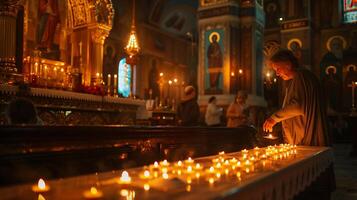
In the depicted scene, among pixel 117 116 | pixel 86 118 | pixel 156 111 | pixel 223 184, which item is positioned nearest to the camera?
pixel 223 184

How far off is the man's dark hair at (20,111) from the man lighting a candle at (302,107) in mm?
2618

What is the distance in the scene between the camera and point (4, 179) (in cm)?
260

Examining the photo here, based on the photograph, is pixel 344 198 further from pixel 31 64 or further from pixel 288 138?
pixel 31 64

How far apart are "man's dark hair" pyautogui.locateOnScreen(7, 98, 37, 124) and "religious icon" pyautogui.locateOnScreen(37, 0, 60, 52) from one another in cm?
591

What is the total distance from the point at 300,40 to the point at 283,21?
1622mm

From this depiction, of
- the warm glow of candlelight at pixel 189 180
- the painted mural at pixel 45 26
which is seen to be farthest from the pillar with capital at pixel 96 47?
the warm glow of candlelight at pixel 189 180

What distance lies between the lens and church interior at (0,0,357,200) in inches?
73.6

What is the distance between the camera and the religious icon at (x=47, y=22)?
31.8ft

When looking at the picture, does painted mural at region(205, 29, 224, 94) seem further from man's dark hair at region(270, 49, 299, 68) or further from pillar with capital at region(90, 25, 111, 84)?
man's dark hair at region(270, 49, 299, 68)

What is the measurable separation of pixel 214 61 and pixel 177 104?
16.8ft

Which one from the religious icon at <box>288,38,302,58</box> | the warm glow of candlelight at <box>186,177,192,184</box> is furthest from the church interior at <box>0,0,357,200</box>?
the religious icon at <box>288,38,302,58</box>

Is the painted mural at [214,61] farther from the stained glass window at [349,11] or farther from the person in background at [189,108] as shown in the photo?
the stained glass window at [349,11]

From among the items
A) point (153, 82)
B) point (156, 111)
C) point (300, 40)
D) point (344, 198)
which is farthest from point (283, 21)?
point (344, 198)

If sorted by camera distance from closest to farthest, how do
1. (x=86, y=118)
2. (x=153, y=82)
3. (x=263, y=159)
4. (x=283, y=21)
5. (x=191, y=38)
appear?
(x=263, y=159)
(x=86, y=118)
(x=153, y=82)
(x=283, y=21)
(x=191, y=38)
